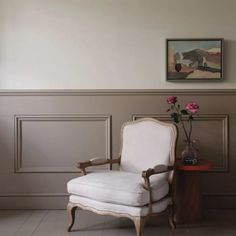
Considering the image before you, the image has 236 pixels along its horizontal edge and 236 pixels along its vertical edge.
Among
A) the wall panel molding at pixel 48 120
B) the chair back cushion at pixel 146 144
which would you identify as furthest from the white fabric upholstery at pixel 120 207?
the wall panel molding at pixel 48 120

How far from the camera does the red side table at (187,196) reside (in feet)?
10.3

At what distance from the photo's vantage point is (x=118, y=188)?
8.89 ft

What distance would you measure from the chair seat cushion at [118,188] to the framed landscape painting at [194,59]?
1117mm

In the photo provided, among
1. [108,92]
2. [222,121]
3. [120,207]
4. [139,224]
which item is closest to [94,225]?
[120,207]

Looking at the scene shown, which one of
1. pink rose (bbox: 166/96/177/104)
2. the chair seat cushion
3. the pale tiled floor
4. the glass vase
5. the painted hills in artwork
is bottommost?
the pale tiled floor

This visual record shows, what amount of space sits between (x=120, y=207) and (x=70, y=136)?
113 centimetres

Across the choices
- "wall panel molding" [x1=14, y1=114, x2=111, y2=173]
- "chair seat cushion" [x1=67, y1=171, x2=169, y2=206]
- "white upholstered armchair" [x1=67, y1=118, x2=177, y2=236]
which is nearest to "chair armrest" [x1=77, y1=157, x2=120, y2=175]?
"white upholstered armchair" [x1=67, y1=118, x2=177, y2=236]

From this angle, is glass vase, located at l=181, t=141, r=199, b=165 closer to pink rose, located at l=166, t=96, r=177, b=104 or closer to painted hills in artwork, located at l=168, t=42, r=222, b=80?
pink rose, located at l=166, t=96, r=177, b=104

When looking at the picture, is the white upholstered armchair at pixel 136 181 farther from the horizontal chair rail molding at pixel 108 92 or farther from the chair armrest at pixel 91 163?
the horizontal chair rail molding at pixel 108 92

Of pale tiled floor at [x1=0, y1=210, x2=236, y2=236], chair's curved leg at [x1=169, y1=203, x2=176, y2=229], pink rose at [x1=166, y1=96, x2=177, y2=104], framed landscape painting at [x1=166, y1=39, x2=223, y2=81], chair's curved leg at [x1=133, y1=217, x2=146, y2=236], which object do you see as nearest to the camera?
chair's curved leg at [x1=133, y1=217, x2=146, y2=236]

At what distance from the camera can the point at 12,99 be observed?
361cm

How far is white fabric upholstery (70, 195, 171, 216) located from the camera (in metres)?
2.67

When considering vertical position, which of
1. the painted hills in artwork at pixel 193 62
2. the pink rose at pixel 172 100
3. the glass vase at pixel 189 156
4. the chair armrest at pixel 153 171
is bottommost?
the chair armrest at pixel 153 171

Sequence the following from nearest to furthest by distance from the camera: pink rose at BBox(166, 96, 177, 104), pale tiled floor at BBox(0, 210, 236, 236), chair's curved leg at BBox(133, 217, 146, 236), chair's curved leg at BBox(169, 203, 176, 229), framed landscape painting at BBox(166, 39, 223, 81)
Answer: chair's curved leg at BBox(133, 217, 146, 236)
pale tiled floor at BBox(0, 210, 236, 236)
chair's curved leg at BBox(169, 203, 176, 229)
pink rose at BBox(166, 96, 177, 104)
framed landscape painting at BBox(166, 39, 223, 81)
